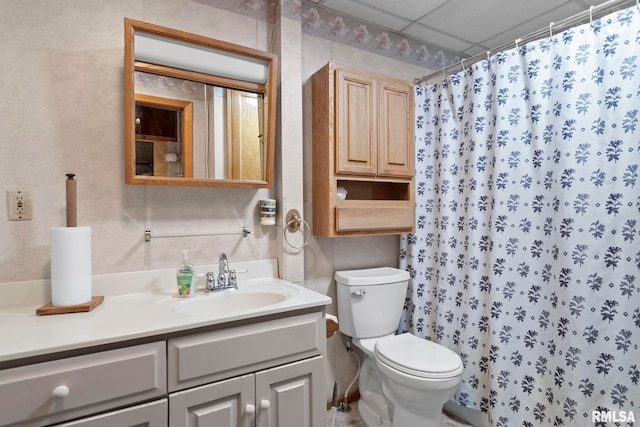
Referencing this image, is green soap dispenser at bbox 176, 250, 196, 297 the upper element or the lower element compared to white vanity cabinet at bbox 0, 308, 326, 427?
upper

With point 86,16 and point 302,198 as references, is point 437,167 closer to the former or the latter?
point 302,198

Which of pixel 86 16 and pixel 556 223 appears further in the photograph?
pixel 556 223

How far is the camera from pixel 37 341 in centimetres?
89

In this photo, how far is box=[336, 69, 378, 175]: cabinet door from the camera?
1701 mm

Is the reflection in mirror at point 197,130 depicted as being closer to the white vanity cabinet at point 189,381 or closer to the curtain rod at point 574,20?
the white vanity cabinet at point 189,381

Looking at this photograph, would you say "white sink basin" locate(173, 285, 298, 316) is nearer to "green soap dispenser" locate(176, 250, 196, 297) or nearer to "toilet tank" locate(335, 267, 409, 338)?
"green soap dispenser" locate(176, 250, 196, 297)

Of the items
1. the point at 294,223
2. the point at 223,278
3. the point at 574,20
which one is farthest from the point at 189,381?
the point at 574,20

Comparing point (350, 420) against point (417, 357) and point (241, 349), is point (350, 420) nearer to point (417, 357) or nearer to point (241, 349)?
point (417, 357)

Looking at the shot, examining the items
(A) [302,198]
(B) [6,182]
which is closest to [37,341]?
(B) [6,182]

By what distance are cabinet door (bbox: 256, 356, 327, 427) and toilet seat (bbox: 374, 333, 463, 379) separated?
0.43 meters

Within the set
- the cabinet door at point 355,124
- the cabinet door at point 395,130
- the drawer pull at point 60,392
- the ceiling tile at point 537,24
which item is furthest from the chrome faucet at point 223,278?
the ceiling tile at point 537,24

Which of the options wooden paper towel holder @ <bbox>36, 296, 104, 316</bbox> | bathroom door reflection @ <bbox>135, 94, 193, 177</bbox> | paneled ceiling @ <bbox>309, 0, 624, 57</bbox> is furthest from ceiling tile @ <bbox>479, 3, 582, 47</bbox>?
wooden paper towel holder @ <bbox>36, 296, 104, 316</bbox>

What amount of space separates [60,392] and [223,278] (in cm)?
69

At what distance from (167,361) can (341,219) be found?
3.37 ft
